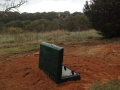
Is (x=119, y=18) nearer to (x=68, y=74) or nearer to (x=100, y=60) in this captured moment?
(x=100, y=60)

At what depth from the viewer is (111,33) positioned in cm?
1127

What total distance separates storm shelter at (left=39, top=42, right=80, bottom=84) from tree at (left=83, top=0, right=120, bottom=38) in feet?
22.7

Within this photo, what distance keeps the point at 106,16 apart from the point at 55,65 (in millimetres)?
7798

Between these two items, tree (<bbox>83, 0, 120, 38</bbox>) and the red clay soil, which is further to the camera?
tree (<bbox>83, 0, 120, 38</bbox>)

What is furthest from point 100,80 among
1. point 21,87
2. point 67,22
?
point 67,22

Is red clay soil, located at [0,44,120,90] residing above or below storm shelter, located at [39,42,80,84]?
below

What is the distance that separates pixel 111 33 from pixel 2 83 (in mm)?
8329

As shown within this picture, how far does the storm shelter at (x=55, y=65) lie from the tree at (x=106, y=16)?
6.92m

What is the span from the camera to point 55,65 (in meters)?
4.25

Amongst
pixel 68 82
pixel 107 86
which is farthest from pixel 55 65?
pixel 107 86

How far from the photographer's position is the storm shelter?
411 cm

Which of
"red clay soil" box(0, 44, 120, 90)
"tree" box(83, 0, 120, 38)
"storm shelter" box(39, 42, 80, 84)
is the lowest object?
"red clay soil" box(0, 44, 120, 90)

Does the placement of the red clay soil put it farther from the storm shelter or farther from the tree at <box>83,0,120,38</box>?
the tree at <box>83,0,120,38</box>

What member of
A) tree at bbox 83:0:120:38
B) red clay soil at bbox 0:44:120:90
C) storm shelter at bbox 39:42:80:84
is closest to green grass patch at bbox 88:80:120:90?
red clay soil at bbox 0:44:120:90
